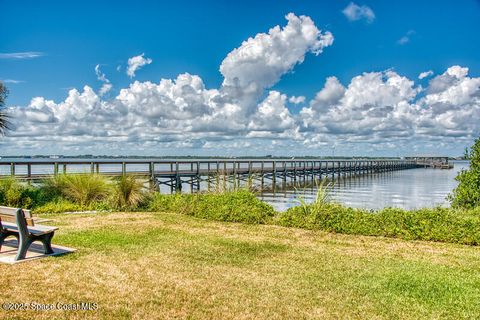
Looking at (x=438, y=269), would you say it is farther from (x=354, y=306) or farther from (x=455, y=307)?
(x=354, y=306)

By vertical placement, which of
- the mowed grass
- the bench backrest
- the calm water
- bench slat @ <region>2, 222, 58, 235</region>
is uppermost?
the bench backrest

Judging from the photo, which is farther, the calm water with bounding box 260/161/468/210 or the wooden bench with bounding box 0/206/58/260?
the calm water with bounding box 260/161/468/210

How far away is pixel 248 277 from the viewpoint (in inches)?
246

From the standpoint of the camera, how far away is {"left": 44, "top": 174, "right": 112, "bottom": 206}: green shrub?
47.2 ft

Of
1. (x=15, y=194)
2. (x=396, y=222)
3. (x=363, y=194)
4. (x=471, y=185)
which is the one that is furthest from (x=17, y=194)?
(x=363, y=194)

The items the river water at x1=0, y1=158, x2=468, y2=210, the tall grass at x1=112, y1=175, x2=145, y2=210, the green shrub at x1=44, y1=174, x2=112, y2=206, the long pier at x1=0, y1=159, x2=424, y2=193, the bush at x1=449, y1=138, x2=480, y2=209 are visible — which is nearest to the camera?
→ the bush at x1=449, y1=138, x2=480, y2=209

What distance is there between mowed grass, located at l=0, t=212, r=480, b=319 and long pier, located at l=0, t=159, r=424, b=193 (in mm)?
6272

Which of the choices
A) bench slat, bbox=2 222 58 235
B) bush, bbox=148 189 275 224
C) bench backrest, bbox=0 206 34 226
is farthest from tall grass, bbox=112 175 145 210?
bench backrest, bbox=0 206 34 226

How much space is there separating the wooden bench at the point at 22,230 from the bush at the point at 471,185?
37.3ft

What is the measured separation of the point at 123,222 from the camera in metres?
11.3

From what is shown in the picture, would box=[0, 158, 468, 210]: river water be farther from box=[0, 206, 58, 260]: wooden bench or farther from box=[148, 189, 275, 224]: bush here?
box=[0, 206, 58, 260]: wooden bench

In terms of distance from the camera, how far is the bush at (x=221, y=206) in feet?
39.2

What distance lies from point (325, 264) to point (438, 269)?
6.51 ft

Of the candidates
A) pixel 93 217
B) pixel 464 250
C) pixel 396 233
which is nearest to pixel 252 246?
pixel 396 233
